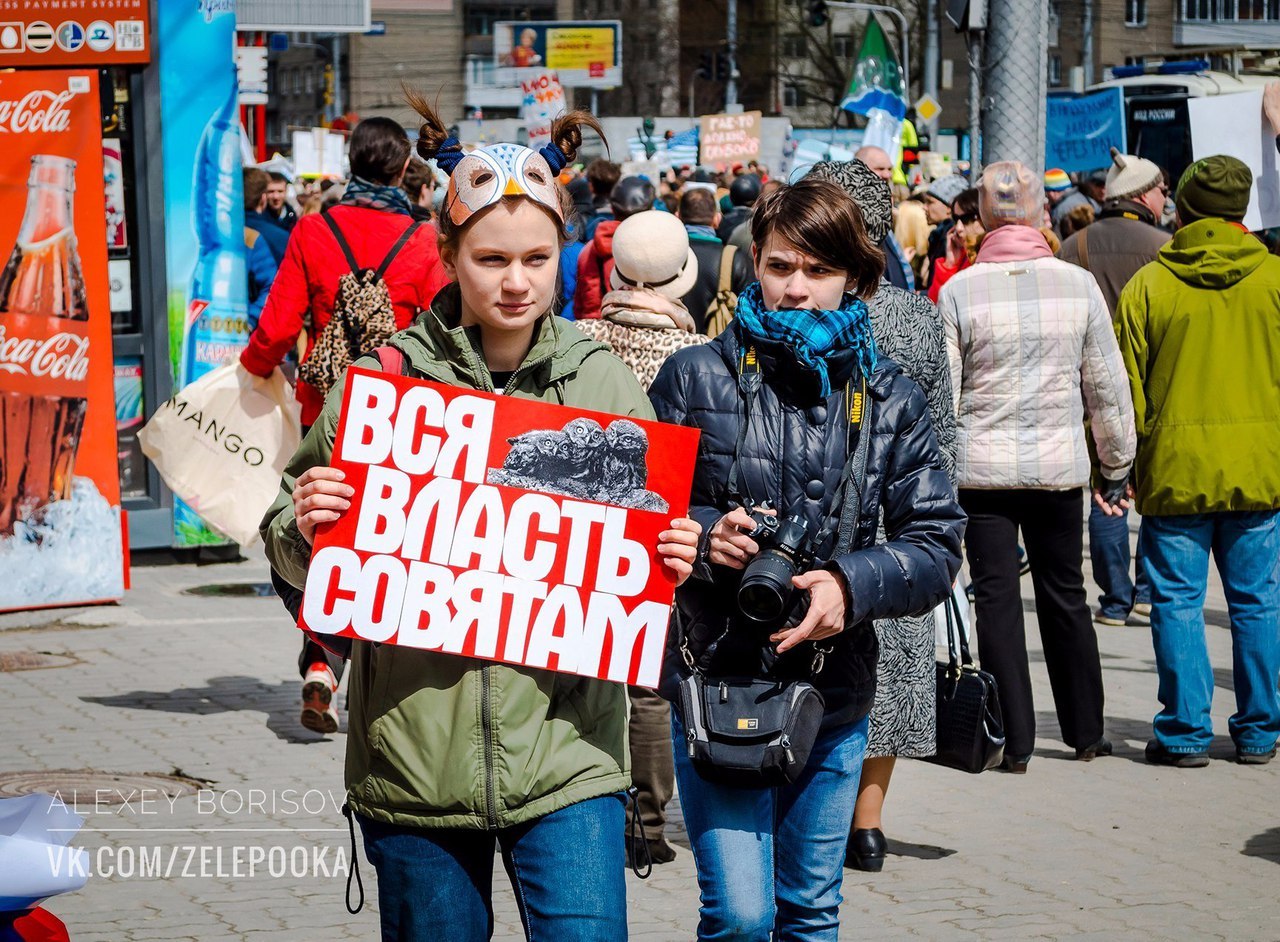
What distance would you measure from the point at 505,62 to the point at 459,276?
88410mm

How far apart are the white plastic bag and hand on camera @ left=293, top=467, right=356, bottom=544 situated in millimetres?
4502

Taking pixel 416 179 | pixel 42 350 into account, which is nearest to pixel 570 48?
pixel 416 179

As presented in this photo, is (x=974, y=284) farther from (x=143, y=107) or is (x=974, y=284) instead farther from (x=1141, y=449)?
(x=143, y=107)

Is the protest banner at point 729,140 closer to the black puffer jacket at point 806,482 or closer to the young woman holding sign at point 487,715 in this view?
the black puffer jacket at point 806,482

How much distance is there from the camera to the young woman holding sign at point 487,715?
2922mm

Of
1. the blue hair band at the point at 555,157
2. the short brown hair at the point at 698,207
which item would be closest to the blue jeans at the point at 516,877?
the blue hair band at the point at 555,157

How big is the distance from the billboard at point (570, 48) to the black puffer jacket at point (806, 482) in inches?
3265

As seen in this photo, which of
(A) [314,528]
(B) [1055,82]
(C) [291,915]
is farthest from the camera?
(B) [1055,82]

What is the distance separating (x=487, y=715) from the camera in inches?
116

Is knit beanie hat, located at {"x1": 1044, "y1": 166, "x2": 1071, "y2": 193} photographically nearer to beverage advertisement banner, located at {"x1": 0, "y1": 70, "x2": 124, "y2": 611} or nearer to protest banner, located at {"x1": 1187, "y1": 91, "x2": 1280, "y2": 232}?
protest banner, located at {"x1": 1187, "y1": 91, "x2": 1280, "y2": 232}

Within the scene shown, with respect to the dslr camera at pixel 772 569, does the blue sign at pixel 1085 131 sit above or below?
above

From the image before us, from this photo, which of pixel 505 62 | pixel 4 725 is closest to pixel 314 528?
pixel 4 725

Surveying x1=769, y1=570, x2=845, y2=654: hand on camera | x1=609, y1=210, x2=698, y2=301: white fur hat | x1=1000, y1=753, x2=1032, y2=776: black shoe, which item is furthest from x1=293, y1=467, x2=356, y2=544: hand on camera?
x1=1000, y1=753, x2=1032, y2=776: black shoe

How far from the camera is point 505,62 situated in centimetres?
8912
